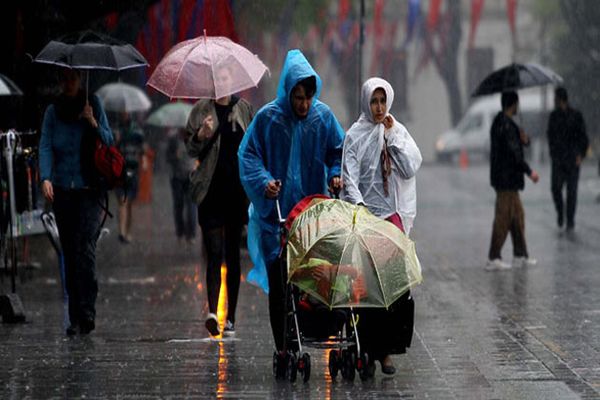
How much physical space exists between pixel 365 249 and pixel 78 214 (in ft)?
10.0

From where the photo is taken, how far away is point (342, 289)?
8602 mm

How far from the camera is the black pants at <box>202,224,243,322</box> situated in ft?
35.7

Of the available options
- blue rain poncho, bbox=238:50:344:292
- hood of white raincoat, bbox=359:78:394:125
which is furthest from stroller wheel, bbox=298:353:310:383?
hood of white raincoat, bbox=359:78:394:125

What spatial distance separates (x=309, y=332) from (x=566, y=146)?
12.7m

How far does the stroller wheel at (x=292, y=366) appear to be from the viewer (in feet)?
29.2

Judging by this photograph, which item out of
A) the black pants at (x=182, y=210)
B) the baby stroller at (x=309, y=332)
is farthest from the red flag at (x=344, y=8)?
the baby stroller at (x=309, y=332)

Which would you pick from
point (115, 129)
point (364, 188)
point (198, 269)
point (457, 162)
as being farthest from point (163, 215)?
point (457, 162)

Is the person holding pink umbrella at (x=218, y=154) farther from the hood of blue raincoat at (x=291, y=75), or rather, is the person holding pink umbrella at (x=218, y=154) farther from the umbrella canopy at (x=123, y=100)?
the umbrella canopy at (x=123, y=100)

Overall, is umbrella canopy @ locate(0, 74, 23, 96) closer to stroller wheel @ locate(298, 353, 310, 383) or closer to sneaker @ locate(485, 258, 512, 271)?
sneaker @ locate(485, 258, 512, 271)

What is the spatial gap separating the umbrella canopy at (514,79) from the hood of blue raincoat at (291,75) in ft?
25.3

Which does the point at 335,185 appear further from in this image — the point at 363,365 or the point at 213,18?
the point at 213,18

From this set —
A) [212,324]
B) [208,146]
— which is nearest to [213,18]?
[208,146]

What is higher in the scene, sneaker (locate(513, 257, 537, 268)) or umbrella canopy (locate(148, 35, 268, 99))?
umbrella canopy (locate(148, 35, 268, 99))

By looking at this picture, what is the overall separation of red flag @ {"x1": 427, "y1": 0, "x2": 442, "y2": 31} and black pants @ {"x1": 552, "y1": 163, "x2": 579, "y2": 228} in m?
32.3
